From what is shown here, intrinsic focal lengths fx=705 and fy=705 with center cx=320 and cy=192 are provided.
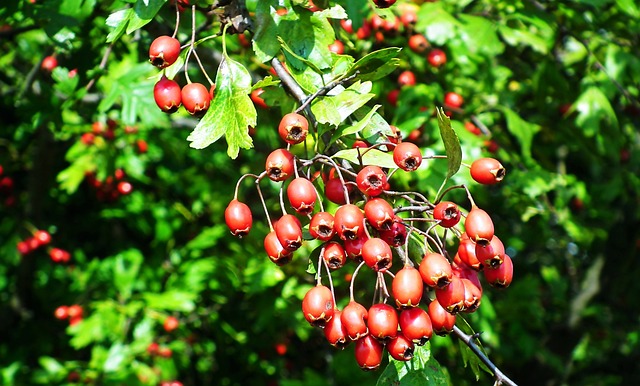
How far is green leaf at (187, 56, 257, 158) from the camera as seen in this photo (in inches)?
60.4

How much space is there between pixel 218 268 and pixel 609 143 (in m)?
2.14

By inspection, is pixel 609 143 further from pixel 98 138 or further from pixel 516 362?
pixel 98 138

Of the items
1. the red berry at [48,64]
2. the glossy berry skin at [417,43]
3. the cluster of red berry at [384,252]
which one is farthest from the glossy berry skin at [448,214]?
the red berry at [48,64]

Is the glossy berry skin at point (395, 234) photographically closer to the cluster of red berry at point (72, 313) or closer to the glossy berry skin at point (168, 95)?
the glossy berry skin at point (168, 95)

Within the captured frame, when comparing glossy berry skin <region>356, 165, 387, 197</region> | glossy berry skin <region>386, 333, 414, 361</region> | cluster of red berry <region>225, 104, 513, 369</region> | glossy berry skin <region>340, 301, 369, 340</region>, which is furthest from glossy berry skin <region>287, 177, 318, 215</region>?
glossy berry skin <region>386, 333, 414, 361</region>

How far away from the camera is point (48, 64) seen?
2922 mm

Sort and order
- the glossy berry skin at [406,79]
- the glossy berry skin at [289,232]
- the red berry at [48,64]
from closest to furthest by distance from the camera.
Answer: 1. the glossy berry skin at [289,232]
2. the red berry at [48,64]
3. the glossy berry skin at [406,79]

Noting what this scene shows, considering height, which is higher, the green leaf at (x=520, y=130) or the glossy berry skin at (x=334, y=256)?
the glossy berry skin at (x=334, y=256)

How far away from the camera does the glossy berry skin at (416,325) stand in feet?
4.69

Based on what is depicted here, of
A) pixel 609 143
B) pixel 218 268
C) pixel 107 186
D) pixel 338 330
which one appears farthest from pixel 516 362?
pixel 338 330

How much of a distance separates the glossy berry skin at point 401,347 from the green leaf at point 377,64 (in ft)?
1.86

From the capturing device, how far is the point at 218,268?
3836 millimetres

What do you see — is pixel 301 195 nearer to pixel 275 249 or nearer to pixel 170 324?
pixel 275 249

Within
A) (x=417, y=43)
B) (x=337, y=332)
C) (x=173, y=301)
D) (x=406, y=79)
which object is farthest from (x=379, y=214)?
(x=173, y=301)
